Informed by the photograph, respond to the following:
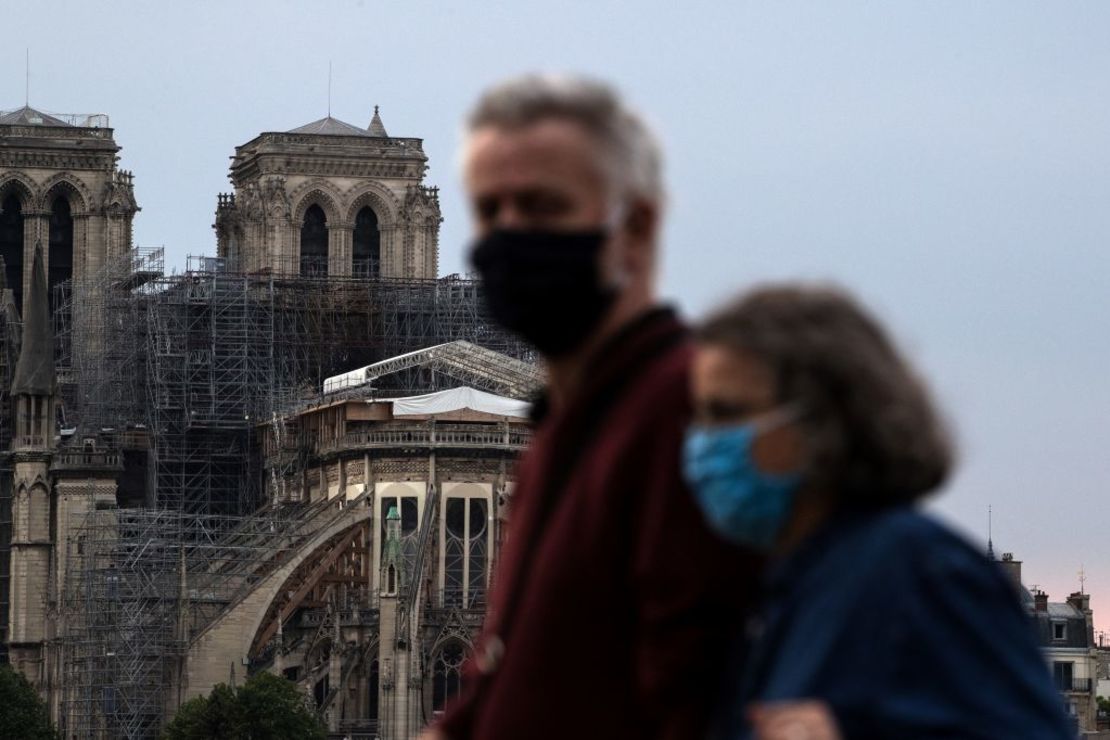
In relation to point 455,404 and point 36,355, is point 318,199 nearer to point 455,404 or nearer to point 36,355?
point 36,355

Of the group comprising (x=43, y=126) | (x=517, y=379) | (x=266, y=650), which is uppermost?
(x=43, y=126)

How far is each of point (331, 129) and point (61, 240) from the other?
10020mm

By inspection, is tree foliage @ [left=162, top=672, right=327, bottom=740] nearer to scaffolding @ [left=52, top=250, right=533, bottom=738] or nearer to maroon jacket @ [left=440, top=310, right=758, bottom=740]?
scaffolding @ [left=52, top=250, right=533, bottom=738]

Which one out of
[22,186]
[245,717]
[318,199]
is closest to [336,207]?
[318,199]

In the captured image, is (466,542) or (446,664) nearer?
(446,664)

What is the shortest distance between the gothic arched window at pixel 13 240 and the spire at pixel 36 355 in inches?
550

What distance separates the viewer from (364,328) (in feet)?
354

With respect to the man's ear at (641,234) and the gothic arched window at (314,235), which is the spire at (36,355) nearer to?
the gothic arched window at (314,235)

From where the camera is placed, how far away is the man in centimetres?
579

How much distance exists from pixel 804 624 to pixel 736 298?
0.60 metres

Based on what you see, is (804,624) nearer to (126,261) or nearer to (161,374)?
(161,374)

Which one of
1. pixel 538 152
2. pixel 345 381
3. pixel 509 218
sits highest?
pixel 345 381

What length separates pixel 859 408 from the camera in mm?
5516

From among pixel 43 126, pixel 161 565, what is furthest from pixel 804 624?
pixel 43 126
